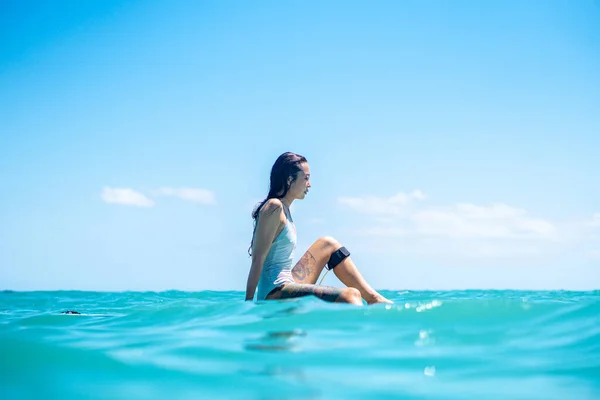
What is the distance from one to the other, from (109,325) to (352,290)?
92.0 inches

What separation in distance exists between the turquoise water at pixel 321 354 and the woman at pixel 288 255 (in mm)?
540

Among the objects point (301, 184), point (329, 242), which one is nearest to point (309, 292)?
point (329, 242)

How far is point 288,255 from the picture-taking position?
5.90 m

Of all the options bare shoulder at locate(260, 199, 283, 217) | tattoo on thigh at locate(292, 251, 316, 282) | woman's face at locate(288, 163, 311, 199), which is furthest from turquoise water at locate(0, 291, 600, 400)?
woman's face at locate(288, 163, 311, 199)

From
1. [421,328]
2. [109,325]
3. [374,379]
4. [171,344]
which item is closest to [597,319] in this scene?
[421,328]

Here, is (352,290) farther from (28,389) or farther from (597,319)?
(28,389)

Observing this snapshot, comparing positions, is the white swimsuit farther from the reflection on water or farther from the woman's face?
the reflection on water

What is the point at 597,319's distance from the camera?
14.8 feet

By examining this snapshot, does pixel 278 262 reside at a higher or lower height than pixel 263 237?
lower

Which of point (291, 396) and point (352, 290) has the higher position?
point (352, 290)

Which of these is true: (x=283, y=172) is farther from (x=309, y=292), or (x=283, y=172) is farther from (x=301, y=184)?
(x=309, y=292)

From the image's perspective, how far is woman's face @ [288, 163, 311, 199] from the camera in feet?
19.7

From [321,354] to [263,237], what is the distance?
2.34 m

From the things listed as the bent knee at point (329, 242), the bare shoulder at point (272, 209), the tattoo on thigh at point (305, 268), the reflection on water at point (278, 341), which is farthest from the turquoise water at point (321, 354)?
the bent knee at point (329, 242)
